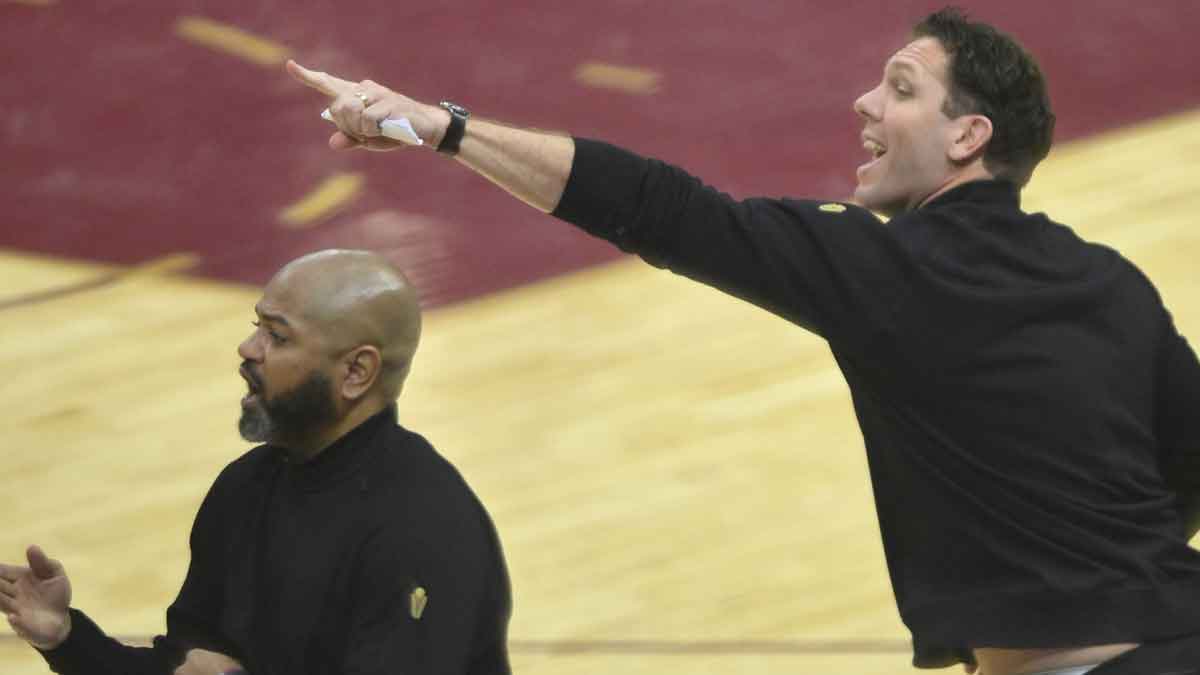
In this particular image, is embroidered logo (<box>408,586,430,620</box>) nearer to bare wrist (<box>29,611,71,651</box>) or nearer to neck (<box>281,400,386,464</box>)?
neck (<box>281,400,386,464</box>)

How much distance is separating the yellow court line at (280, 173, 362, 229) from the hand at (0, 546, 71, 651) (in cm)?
208

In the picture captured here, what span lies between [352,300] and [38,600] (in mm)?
519

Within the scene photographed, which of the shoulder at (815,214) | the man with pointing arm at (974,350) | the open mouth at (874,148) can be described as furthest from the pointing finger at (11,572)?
the open mouth at (874,148)

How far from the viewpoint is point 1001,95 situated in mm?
2533

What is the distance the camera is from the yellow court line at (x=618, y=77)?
504 centimetres

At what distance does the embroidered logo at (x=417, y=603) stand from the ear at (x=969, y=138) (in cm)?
78

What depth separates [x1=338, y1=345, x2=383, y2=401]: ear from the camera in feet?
8.20

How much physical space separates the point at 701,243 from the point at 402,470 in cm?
44

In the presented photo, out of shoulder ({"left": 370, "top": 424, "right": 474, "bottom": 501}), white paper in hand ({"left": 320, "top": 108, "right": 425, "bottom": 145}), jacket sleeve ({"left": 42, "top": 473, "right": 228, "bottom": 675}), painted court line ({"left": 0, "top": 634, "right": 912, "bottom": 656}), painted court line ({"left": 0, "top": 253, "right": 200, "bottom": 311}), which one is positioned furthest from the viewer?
painted court line ({"left": 0, "top": 253, "right": 200, "bottom": 311})

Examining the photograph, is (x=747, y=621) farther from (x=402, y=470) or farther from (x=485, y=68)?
(x=485, y=68)

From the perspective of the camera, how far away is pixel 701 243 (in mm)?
2318

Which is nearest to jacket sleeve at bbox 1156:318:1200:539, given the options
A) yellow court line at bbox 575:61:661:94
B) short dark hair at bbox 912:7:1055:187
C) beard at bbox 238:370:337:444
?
short dark hair at bbox 912:7:1055:187

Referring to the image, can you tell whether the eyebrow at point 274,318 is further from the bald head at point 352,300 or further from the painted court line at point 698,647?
the painted court line at point 698,647

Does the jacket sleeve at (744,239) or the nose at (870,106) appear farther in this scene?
the nose at (870,106)
